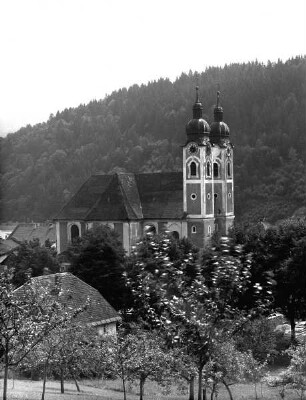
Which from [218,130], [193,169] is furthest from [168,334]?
[218,130]

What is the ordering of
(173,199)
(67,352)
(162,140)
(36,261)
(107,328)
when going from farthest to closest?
(162,140) → (173,199) → (36,261) → (107,328) → (67,352)

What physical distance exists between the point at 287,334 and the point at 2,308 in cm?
3317

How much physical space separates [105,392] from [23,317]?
422 inches

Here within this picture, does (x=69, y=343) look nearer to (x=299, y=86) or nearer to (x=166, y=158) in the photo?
(x=166, y=158)

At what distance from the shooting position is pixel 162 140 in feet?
528

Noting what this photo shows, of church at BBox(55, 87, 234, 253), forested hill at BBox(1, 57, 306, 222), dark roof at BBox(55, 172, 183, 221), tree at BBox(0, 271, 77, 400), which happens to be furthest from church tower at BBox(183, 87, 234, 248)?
forested hill at BBox(1, 57, 306, 222)

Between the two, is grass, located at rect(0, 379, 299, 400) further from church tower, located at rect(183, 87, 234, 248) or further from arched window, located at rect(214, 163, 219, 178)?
arched window, located at rect(214, 163, 219, 178)

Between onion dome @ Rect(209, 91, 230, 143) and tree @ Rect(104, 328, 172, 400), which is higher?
onion dome @ Rect(209, 91, 230, 143)

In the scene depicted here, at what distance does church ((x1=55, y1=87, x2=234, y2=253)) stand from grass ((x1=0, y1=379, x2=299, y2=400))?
40.0 m

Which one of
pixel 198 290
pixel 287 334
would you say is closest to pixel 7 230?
pixel 287 334

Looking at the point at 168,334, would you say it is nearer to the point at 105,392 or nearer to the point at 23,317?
the point at 23,317

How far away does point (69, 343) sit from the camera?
27328mm

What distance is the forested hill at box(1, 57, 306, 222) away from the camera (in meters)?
147

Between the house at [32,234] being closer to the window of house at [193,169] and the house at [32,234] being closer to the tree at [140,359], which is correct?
the window of house at [193,169]
